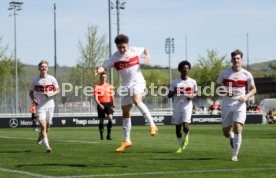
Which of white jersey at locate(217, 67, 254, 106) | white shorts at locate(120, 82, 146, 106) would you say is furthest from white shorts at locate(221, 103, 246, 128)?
white shorts at locate(120, 82, 146, 106)

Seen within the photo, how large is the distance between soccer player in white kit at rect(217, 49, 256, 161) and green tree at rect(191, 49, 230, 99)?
74151 millimetres

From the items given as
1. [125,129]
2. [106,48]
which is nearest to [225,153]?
[125,129]

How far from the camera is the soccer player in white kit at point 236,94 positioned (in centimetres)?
1274

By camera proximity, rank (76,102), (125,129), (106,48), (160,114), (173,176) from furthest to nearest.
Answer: (106,48) → (76,102) → (160,114) → (125,129) → (173,176)

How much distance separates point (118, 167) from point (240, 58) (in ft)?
11.1

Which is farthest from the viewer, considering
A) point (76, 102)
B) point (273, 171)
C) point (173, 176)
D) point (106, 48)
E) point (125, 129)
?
point (106, 48)

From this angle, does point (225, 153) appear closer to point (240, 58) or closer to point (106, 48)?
point (240, 58)

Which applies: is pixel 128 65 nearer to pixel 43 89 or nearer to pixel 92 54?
pixel 43 89

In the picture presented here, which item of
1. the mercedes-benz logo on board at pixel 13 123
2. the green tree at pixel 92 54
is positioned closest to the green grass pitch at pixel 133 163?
the mercedes-benz logo on board at pixel 13 123

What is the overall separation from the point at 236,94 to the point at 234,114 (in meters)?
0.40

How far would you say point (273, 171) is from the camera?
10.7m

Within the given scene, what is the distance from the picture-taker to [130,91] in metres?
13.4

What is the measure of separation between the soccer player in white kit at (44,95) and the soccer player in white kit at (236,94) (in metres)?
4.40

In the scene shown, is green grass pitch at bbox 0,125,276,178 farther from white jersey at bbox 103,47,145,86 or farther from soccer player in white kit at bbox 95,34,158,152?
white jersey at bbox 103,47,145,86
